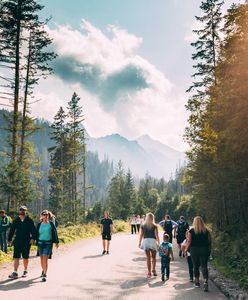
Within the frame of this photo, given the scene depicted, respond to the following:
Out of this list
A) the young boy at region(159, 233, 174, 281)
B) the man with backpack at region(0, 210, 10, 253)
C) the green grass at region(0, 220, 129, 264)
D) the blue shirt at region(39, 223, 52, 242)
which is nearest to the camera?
the blue shirt at region(39, 223, 52, 242)

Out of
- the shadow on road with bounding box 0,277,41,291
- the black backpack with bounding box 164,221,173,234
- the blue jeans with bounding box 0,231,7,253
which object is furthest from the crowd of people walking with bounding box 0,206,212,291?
the black backpack with bounding box 164,221,173,234

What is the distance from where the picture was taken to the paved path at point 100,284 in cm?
882

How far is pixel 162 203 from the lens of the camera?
96750 mm

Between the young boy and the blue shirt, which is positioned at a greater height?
the blue shirt

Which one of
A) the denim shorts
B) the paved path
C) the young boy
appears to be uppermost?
the denim shorts

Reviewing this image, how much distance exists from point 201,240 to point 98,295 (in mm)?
3317

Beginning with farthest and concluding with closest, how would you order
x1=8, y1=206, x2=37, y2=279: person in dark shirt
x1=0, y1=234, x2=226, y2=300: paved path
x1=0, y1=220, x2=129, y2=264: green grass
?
x1=0, y1=220, x2=129, y2=264: green grass < x1=8, y1=206, x2=37, y2=279: person in dark shirt < x1=0, y1=234, x2=226, y2=300: paved path

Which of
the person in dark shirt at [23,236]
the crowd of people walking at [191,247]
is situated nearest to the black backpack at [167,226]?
the crowd of people walking at [191,247]

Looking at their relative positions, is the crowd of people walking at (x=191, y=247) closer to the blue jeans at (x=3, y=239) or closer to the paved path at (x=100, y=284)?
the paved path at (x=100, y=284)

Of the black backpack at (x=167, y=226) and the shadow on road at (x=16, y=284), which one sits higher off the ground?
the black backpack at (x=167, y=226)

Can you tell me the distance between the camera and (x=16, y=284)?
9.77 metres

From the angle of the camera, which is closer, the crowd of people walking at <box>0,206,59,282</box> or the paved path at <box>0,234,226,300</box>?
the paved path at <box>0,234,226,300</box>

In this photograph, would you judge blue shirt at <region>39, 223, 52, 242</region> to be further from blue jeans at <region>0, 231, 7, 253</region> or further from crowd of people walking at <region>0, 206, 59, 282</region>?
blue jeans at <region>0, 231, 7, 253</region>

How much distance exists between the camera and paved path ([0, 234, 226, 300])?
882cm
